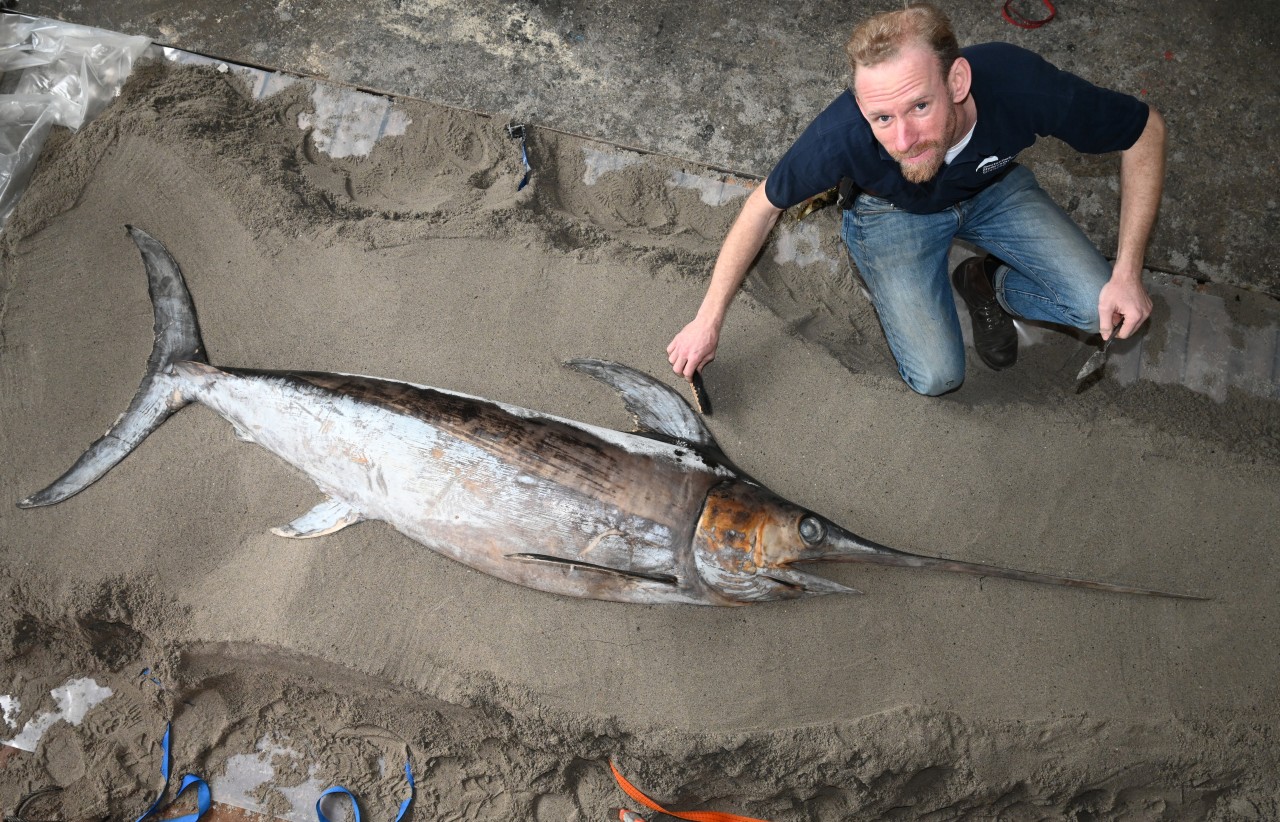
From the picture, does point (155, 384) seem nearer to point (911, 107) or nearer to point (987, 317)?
point (911, 107)

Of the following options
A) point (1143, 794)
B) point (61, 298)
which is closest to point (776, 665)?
point (1143, 794)

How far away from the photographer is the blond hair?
2.39 metres

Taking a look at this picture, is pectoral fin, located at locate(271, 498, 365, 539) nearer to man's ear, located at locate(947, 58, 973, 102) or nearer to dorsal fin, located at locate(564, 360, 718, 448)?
dorsal fin, located at locate(564, 360, 718, 448)

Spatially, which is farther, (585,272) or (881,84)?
(585,272)

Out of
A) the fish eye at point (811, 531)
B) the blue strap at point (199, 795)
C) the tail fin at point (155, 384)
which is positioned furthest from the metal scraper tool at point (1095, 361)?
the blue strap at point (199, 795)

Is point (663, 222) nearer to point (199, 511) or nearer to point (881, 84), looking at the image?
point (881, 84)

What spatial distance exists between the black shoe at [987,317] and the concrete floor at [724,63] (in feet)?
2.16

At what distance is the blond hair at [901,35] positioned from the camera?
239 cm

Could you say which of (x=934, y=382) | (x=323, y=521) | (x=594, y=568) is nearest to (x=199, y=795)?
(x=323, y=521)

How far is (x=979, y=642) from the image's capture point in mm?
2820

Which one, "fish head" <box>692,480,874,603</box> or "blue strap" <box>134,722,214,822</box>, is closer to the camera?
"fish head" <box>692,480,874,603</box>

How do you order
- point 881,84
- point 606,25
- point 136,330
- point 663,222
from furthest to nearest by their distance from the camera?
point 606,25 → point 663,222 → point 136,330 → point 881,84

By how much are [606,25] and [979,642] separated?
10.1 feet

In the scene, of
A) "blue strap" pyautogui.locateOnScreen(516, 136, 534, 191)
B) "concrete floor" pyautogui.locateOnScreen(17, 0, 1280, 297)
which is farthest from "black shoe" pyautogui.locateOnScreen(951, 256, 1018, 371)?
"blue strap" pyautogui.locateOnScreen(516, 136, 534, 191)
